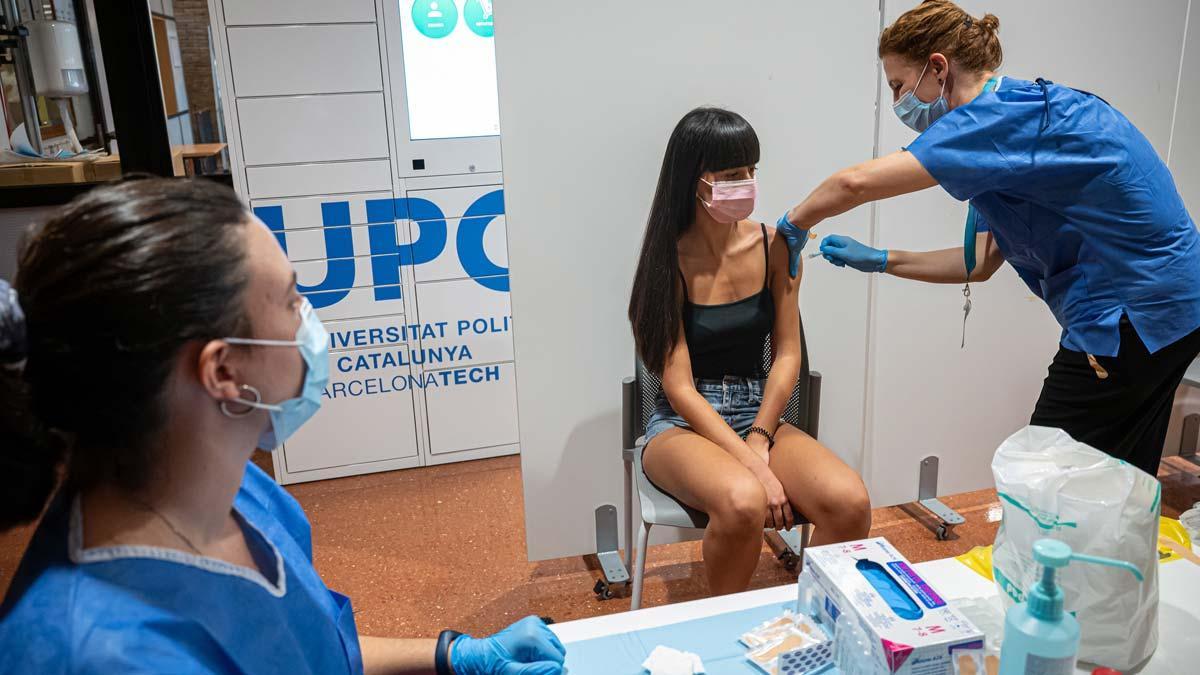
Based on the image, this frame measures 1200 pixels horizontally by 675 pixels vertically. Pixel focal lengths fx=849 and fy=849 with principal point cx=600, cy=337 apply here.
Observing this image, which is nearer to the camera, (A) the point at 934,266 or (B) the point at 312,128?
(A) the point at 934,266

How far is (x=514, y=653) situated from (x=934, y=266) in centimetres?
153

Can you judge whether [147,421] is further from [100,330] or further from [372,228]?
[372,228]

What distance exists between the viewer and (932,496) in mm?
2836

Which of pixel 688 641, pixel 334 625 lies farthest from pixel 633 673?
pixel 334 625

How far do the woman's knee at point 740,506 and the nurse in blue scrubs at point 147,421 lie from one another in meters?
1.08

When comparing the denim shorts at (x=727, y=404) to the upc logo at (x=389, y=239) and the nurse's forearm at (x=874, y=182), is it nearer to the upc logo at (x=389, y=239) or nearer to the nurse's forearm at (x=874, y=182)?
the nurse's forearm at (x=874, y=182)

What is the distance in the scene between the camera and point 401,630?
7.58 feet

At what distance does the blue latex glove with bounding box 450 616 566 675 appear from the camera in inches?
43.8

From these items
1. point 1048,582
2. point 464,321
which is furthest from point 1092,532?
point 464,321

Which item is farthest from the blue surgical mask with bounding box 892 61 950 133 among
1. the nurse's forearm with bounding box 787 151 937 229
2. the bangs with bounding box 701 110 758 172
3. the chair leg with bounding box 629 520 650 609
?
the chair leg with bounding box 629 520 650 609

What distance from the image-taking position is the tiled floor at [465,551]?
2414 millimetres

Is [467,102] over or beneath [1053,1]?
beneath

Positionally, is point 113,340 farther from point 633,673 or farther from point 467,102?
point 467,102

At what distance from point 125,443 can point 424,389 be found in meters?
2.43
